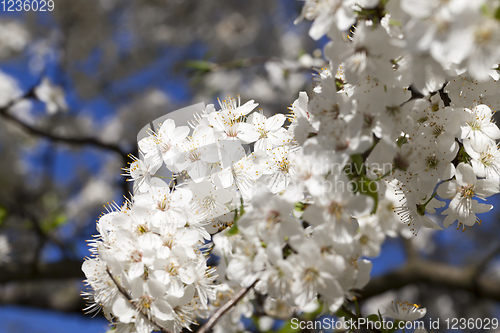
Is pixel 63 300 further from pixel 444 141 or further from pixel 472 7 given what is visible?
pixel 472 7

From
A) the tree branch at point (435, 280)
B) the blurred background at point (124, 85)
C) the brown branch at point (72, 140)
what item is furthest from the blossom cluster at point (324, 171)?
the blurred background at point (124, 85)

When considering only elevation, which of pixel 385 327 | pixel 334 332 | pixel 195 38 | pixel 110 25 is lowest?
pixel 334 332

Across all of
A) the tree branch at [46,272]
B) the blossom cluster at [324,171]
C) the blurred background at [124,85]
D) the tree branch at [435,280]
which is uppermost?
the blurred background at [124,85]

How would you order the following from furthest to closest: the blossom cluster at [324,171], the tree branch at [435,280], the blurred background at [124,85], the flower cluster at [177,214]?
the blurred background at [124,85] → the tree branch at [435,280] → the flower cluster at [177,214] → the blossom cluster at [324,171]

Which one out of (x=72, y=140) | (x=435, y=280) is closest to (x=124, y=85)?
(x=72, y=140)

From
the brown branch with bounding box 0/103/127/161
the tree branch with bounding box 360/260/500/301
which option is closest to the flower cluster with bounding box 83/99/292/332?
the brown branch with bounding box 0/103/127/161

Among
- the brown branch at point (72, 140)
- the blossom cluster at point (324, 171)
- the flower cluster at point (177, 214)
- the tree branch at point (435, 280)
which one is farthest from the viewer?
the tree branch at point (435, 280)

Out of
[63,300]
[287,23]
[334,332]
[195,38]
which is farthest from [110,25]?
[334,332]

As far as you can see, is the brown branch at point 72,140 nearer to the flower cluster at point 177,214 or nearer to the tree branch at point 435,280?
the flower cluster at point 177,214

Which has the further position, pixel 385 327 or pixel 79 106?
pixel 79 106
